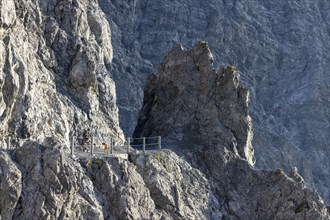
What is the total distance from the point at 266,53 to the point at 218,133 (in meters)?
91.5

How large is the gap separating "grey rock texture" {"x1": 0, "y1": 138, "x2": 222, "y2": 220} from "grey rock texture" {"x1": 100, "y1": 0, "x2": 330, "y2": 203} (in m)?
78.5

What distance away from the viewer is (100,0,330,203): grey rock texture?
148 meters

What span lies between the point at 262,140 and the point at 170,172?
8790 centimetres

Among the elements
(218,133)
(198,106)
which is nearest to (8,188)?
(218,133)

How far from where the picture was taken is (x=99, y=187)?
5488 cm

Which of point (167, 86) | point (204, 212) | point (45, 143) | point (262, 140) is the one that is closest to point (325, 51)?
point (262, 140)

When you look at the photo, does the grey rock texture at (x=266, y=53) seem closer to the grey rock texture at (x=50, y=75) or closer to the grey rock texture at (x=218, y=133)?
the grey rock texture at (x=218, y=133)

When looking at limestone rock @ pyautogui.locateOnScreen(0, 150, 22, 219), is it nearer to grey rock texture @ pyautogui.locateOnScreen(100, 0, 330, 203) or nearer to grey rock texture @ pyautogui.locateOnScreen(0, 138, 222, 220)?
grey rock texture @ pyautogui.locateOnScreen(0, 138, 222, 220)

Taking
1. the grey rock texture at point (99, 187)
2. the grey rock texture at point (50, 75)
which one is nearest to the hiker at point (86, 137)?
the grey rock texture at point (50, 75)

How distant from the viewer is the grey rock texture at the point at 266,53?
14850 centimetres

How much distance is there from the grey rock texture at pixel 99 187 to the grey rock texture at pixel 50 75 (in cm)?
516

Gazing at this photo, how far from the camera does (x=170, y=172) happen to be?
62.4 metres

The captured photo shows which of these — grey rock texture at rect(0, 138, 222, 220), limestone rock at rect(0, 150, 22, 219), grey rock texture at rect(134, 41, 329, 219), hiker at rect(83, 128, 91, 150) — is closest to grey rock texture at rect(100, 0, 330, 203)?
grey rock texture at rect(134, 41, 329, 219)

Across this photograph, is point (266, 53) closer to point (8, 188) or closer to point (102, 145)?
point (102, 145)
